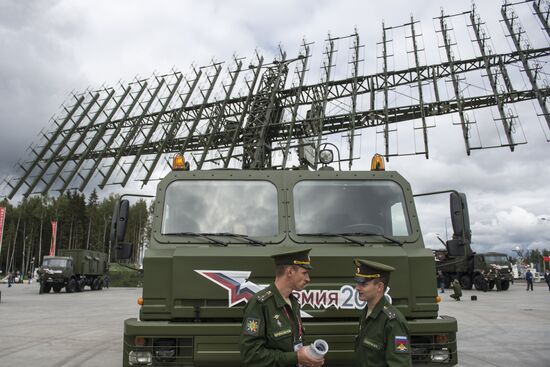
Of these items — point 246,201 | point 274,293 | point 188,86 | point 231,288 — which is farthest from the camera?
point 188,86

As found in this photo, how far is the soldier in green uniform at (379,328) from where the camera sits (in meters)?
2.45

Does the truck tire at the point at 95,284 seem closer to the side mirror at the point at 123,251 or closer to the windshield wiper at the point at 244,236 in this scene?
the side mirror at the point at 123,251

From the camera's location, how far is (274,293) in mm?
2623

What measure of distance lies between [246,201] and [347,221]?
98cm

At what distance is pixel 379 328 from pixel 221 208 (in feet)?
7.13

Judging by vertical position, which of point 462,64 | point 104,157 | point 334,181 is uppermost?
point 462,64

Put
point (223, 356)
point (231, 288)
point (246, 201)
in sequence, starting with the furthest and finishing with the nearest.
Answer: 1. point (246, 201)
2. point (231, 288)
3. point (223, 356)

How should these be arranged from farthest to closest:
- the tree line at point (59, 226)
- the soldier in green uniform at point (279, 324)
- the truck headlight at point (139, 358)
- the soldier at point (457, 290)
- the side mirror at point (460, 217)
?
the tree line at point (59, 226)
the soldier at point (457, 290)
the side mirror at point (460, 217)
the truck headlight at point (139, 358)
the soldier in green uniform at point (279, 324)

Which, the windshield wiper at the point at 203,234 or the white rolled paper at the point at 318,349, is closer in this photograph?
the white rolled paper at the point at 318,349

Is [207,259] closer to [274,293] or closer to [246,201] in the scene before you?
[246,201]

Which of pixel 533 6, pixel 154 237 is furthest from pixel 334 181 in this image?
pixel 533 6

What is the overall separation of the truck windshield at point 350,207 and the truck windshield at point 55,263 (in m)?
24.4

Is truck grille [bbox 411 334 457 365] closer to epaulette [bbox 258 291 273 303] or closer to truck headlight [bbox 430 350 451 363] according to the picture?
truck headlight [bbox 430 350 451 363]

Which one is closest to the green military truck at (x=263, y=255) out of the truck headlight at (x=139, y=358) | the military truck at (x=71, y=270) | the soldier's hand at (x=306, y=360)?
the truck headlight at (x=139, y=358)
